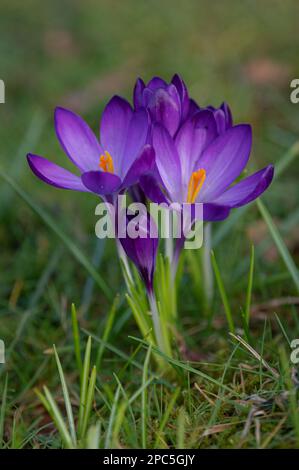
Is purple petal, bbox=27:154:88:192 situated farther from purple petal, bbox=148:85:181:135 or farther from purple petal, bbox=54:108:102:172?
purple petal, bbox=148:85:181:135

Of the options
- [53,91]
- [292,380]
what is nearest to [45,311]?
→ [292,380]

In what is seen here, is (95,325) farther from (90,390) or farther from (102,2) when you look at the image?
(102,2)

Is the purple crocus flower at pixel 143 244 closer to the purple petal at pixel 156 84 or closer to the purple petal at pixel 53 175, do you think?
the purple petal at pixel 53 175

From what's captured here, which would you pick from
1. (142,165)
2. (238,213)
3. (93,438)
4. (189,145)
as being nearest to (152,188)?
(142,165)

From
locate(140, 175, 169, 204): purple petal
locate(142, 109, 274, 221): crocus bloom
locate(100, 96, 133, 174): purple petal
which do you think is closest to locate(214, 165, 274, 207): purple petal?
locate(142, 109, 274, 221): crocus bloom

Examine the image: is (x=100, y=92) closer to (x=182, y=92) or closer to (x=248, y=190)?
(x=182, y=92)

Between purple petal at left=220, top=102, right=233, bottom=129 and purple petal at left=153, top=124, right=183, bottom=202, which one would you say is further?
purple petal at left=220, top=102, right=233, bottom=129
